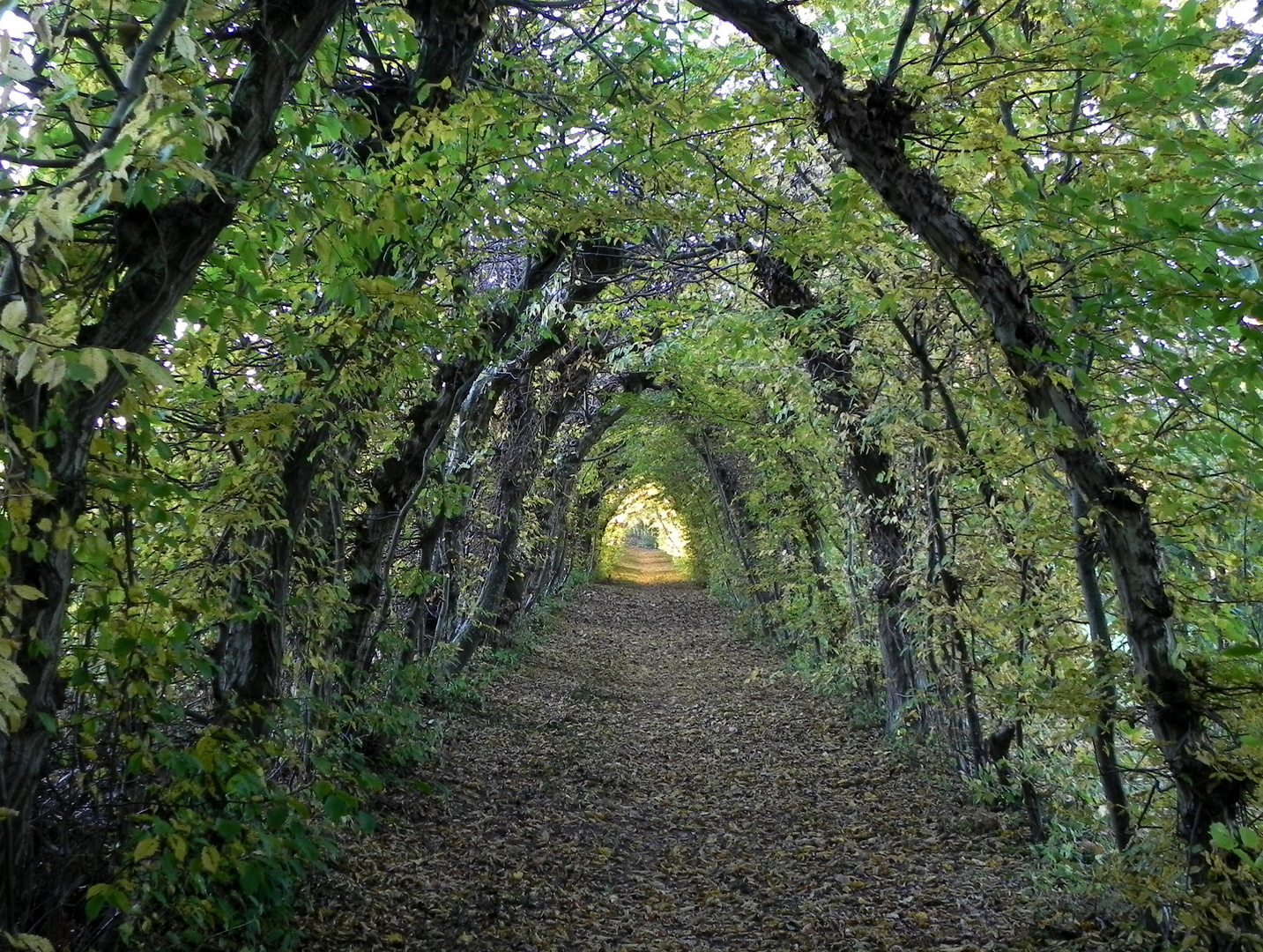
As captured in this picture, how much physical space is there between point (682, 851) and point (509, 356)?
408cm

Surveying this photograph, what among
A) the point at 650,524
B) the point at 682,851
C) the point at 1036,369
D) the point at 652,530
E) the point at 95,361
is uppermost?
the point at 1036,369

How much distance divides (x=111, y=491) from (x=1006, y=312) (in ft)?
10.2

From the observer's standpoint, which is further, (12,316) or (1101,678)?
(1101,678)

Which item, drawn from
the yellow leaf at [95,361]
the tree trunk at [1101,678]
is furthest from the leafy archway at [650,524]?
the yellow leaf at [95,361]

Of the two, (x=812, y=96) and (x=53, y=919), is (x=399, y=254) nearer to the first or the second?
(x=812, y=96)

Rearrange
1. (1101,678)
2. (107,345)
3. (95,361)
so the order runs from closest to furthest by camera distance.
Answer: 1. (95,361)
2. (107,345)
3. (1101,678)

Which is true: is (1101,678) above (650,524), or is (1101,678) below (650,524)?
below

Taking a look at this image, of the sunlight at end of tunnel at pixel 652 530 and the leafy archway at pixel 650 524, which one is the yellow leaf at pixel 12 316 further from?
the sunlight at end of tunnel at pixel 652 530

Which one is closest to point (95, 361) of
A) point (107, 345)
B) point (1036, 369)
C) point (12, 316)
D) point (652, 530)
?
point (12, 316)

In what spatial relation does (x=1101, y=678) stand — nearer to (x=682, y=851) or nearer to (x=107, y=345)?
(x=107, y=345)

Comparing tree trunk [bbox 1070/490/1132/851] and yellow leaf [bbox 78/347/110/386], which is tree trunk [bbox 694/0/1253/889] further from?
yellow leaf [bbox 78/347/110/386]

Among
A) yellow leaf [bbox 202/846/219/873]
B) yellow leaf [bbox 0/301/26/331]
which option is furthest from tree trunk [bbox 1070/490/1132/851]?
yellow leaf [bbox 0/301/26/331]

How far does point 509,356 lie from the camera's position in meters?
7.24

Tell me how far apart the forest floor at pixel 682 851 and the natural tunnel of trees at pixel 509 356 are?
463 mm
